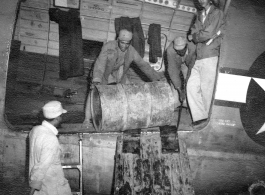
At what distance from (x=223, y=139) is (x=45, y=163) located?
316 cm

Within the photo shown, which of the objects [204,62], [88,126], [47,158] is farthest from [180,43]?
[47,158]

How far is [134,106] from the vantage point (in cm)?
295

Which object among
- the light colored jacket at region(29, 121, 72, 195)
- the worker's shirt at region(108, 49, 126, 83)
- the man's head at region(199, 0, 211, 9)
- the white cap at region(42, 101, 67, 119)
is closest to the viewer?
the light colored jacket at region(29, 121, 72, 195)

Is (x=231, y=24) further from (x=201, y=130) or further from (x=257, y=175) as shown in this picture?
(x=257, y=175)

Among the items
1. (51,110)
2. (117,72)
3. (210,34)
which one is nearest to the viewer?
(51,110)

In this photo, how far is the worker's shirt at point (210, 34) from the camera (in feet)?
11.1

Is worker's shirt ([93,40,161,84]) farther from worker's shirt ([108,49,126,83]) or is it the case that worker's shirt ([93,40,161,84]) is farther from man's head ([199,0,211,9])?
man's head ([199,0,211,9])

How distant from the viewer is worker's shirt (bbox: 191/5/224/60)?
338cm

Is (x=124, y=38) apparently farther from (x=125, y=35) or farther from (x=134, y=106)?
(x=134, y=106)

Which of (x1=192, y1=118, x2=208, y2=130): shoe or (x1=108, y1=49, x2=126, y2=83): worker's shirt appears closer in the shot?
(x1=192, y1=118, x2=208, y2=130): shoe

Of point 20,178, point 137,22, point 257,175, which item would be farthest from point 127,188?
point 137,22

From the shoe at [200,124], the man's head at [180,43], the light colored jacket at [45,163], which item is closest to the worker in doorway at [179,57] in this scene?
the man's head at [180,43]

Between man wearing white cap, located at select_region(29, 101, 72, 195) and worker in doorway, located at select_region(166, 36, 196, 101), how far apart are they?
8.69 ft

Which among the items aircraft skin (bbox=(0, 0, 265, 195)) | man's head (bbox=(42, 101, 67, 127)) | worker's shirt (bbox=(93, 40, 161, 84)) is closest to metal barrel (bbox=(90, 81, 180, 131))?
aircraft skin (bbox=(0, 0, 265, 195))
